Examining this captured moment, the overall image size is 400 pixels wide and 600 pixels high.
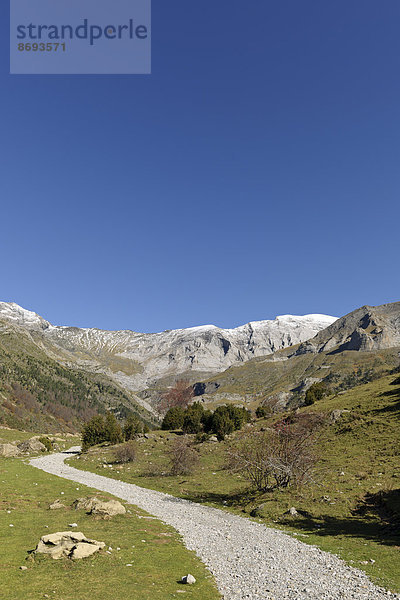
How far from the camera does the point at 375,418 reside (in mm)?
51906

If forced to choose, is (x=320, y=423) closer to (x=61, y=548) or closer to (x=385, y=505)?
(x=385, y=505)

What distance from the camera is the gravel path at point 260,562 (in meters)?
13.6

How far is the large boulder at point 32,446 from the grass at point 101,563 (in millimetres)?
53587

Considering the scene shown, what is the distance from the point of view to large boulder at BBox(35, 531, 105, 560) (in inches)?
581

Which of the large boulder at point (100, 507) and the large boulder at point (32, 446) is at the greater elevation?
the large boulder at point (100, 507)

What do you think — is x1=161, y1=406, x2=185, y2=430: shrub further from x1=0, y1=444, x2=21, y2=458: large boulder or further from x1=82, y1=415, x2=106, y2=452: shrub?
x1=0, y1=444, x2=21, y2=458: large boulder

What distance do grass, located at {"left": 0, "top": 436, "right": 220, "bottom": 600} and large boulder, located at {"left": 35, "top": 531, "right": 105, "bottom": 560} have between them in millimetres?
328

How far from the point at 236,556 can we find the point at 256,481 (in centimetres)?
1844

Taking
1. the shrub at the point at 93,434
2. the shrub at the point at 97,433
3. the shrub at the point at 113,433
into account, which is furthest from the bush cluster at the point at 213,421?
the shrub at the point at 93,434

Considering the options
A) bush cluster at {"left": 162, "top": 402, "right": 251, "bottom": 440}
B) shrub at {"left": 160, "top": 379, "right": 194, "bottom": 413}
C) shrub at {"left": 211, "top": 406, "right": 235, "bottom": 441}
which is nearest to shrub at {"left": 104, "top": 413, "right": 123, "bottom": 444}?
bush cluster at {"left": 162, "top": 402, "right": 251, "bottom": 440}

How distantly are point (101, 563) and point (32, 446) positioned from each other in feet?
234

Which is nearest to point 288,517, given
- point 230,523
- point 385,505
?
point 230,523

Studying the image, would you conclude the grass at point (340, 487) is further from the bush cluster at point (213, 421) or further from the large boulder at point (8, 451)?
the large boulder at point (8, 451)

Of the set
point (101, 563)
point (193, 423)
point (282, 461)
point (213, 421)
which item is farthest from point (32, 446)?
point (101, 563)
